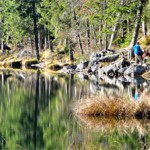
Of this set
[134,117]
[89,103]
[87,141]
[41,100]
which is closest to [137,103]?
[134,117]

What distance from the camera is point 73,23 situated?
5853 cm

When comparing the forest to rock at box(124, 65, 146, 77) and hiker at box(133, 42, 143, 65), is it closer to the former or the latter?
hiker at box(133, 42, 143, 65)

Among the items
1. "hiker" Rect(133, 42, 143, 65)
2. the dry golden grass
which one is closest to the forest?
"hiker" Rect(133, 42, 143, 65)

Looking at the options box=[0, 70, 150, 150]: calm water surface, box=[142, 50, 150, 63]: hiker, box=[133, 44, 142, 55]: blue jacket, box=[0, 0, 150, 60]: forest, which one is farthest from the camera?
box=[0, 0, 150, 60]: forest

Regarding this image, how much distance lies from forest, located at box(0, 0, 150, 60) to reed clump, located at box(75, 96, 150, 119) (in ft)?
71.7

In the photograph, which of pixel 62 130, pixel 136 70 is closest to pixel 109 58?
pixel 136 70

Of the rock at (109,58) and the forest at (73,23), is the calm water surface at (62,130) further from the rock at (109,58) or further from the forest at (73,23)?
the rock at (109,58)

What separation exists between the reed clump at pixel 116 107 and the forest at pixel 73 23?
21850mm

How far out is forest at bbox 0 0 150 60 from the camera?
40125 millimetres

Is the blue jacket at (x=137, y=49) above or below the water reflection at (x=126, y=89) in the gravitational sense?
above

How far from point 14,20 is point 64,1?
53.7ft

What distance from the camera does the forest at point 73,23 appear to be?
1580 inches

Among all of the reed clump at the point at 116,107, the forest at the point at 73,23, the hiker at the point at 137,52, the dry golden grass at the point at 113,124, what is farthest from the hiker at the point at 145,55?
the dry golden grass at the point at 113,124

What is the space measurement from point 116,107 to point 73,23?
43.6 meters
